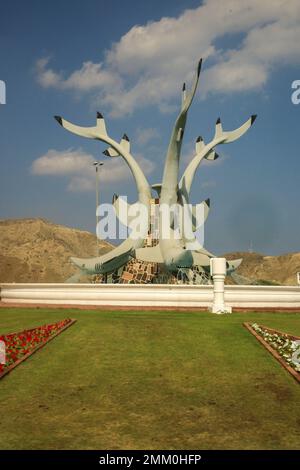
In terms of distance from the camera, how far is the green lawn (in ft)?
16.3

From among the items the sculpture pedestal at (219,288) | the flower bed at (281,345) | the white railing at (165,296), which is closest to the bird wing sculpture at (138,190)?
the white railing at (165,296)

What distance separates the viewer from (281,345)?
9.16 m

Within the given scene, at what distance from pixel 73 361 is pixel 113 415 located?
2415 mm

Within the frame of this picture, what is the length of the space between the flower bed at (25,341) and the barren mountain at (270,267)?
2770 inches

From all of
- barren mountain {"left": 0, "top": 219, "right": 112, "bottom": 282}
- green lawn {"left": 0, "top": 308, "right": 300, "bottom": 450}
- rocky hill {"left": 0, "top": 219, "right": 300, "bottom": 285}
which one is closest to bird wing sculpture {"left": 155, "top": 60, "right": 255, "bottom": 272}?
green lawn {"left": 0, "top": 308, "right": 300, "bottom": 450}

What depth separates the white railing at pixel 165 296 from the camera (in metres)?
15.2

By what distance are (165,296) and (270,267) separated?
7361 cm

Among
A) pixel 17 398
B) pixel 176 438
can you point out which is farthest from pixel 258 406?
pixel 17 398

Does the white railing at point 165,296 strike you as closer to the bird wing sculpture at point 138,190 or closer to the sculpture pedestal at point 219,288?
the sculpture pedestal at point 219,288
